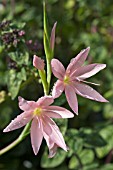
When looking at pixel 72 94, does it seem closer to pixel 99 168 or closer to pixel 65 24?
pixel 99 168

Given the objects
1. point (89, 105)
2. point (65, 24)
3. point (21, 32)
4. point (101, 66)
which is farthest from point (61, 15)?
point (101, 66)

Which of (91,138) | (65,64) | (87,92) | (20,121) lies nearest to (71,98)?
(87,92)

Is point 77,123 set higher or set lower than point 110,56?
lower

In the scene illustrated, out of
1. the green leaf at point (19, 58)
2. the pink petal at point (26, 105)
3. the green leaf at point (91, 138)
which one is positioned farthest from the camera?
the green leaf at point (91, 138)

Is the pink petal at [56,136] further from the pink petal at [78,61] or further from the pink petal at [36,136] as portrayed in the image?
the pink petal at [78,61]

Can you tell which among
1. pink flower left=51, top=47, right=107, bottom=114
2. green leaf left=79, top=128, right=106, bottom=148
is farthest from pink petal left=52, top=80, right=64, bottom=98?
green leaf left=79, top=128, right=106, bottom=148

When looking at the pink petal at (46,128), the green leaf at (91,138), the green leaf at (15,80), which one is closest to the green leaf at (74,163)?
the green leaf at (91,138)
